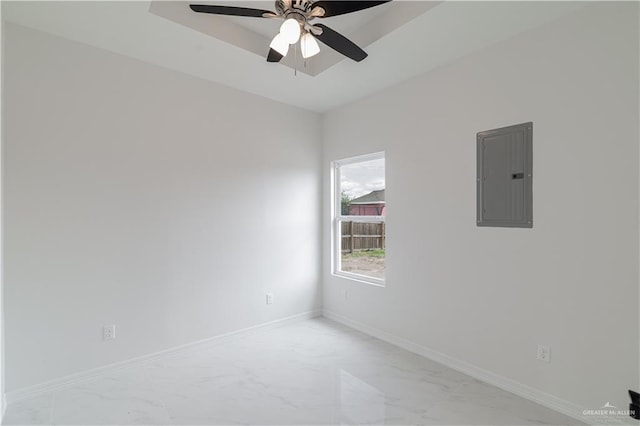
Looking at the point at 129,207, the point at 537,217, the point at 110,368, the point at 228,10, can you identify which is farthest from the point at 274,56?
the point at 110,368

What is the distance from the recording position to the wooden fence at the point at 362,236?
360 centimetres

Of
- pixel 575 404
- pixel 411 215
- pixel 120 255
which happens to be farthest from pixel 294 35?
pixel 575 404

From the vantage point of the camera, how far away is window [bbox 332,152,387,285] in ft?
11.8

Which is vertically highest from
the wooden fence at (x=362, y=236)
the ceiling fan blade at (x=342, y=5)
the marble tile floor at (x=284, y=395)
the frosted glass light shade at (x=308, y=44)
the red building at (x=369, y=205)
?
the ceiling fan blade at (x=342, y=5)

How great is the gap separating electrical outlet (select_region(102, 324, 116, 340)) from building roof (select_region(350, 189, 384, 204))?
2.70 m

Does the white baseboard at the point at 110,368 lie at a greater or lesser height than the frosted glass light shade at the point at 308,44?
lesser

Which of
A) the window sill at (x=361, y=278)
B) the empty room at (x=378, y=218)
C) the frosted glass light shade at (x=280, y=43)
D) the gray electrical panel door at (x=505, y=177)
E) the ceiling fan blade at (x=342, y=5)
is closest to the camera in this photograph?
the ceiling fan blade at (x=342, y=5)

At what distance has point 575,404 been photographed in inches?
81.9

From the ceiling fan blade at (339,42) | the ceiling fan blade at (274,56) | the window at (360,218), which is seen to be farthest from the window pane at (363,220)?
the ceiling fan blade at (274,56)

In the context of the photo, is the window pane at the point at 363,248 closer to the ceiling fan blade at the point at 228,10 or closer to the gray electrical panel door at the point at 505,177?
the gray electrical panel door at the point at 505,177

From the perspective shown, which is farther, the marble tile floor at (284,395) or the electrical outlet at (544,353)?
the electrical outlet at (544,353)

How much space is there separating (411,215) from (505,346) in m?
1.30

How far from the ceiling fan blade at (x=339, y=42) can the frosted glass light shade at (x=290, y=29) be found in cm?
19

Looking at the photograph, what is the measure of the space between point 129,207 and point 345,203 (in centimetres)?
234
